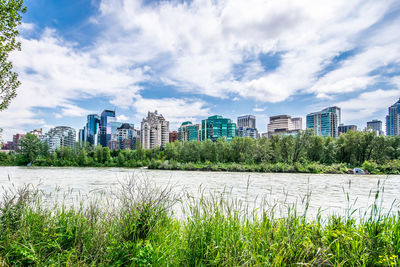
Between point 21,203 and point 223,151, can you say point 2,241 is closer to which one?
point 21,203

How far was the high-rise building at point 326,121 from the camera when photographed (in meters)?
162

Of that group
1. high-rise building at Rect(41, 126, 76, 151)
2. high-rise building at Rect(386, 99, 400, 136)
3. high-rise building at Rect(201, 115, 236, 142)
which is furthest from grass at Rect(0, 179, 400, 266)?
high-rise building at Rect(41, 126, 76, 151)

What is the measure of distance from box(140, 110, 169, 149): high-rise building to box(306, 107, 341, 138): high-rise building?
337ft

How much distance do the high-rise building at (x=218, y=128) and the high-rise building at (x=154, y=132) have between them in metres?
26.5

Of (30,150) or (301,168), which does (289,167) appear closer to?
(301,168)

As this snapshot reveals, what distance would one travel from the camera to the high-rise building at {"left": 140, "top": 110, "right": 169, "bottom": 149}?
133 m

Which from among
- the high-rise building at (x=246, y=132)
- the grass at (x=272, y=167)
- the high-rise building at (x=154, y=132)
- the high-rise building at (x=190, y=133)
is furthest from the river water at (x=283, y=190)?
the high-rise building at (x=246, y=132)

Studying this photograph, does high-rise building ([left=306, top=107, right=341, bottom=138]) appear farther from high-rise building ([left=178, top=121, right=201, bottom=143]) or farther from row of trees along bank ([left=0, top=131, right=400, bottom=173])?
row of trees along bank ([left=0, top=131, right=400, bottom=173])

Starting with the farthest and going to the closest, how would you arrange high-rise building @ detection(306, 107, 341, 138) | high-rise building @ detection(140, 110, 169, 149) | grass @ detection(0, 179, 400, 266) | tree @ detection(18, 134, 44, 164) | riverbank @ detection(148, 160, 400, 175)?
high-rise building @ detection(306, 107, 341, 138)
high-rise building @ detection(140, 110, 169, 149)
tree @ detection(18, 134, 44, 164)
riverbank @ detection(148, 160, 400, 175)
grass @ detection(0, 179, 400, 266)

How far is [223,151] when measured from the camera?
168ft

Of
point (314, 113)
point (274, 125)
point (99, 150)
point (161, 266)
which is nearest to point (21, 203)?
point (161, 266)

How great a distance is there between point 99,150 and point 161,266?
6725 cm

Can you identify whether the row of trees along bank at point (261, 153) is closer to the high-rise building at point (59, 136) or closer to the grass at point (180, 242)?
the grass at point (180, 242)

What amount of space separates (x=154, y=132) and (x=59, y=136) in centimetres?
7322
